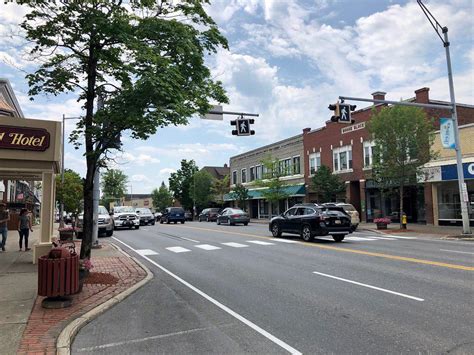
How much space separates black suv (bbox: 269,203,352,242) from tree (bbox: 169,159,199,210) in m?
53.3

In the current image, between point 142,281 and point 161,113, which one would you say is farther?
point 142,281

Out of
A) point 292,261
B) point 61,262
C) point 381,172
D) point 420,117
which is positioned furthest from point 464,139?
point 61,262

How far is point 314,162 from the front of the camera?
4156 cm

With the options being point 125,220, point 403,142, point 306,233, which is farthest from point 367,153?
point 125,220

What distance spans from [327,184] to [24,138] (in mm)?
27639

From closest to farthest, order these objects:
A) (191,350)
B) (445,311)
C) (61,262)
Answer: (191,350)
(445,311)
(61,262)

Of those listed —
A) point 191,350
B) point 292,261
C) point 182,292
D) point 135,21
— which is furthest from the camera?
point 292,261

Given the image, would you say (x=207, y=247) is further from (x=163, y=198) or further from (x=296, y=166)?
(x=163, y=198)

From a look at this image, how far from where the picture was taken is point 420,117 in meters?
25.0

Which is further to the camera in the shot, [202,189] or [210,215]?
[202,189]

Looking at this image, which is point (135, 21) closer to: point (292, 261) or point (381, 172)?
point (292, 261)

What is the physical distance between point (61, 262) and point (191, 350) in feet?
10.7

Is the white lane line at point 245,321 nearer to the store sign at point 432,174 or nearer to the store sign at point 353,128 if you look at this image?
the store sign at point 432,174

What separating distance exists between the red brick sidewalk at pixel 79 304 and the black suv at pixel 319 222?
8535 millimetres
